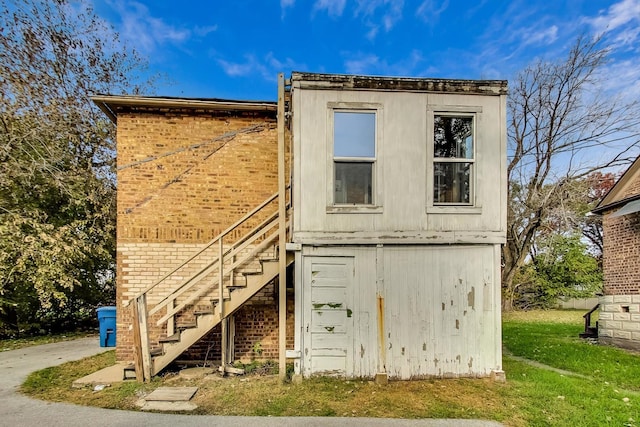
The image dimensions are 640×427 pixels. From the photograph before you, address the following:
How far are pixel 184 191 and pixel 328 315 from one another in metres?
3.92

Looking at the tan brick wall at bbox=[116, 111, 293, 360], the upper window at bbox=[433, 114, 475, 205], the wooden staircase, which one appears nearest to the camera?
the wooden staircase

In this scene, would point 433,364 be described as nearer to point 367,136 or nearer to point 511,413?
point 511,413

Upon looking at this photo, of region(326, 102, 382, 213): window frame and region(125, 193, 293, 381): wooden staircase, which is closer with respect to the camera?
region(125, 193, 293, 381): wooden staircase

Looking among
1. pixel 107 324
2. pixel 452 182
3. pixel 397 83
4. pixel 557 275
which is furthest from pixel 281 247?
pixel 557 275

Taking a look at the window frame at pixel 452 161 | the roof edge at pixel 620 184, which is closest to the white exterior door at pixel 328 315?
the window frame at pixel 452 161

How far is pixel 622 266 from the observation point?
10.0 m

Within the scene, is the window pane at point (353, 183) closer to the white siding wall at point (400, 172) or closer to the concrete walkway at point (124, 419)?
the white siding wall at point (400, 172)

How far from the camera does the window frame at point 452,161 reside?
253 inches

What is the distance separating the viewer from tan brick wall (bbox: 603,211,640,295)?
31.7ft

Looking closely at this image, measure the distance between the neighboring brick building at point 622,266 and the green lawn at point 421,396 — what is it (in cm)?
329

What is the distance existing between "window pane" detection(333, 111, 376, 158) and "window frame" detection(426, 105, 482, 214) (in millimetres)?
1045

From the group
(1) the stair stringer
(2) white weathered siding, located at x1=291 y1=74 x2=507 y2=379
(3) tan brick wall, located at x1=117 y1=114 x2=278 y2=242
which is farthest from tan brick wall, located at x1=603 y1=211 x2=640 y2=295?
(3) tan brick wall, located at x1=117 y1=114 x2=278 y2=242

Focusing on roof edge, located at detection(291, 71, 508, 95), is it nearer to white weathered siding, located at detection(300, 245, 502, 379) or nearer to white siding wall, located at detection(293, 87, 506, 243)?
white siding wall, located at detection(293, 87, 506, 243)

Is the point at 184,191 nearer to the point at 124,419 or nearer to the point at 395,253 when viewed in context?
the point at 124,419
